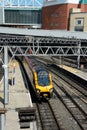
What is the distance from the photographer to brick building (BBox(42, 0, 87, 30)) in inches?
4053

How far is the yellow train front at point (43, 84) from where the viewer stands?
26.1 meters

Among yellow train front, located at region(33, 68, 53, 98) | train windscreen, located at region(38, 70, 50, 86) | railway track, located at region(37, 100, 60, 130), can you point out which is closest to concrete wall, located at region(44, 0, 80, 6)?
train windscreen, located at region(38, 70, 50, 86)

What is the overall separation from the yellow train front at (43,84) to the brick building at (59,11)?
3031 inches

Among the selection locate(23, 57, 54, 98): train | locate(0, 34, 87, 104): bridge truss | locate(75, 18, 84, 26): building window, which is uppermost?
locate(75, 18, 84, 26): building window

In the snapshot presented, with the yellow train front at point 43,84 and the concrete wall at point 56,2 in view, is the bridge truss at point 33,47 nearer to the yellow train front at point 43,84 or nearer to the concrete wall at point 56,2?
the yellow train front at point 43,84

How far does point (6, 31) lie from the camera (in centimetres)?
7806

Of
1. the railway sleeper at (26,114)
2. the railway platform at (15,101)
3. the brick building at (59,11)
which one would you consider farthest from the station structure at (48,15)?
the railway sleeper at (26,114)

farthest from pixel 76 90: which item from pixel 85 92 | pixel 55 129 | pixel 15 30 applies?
pixel 15 30

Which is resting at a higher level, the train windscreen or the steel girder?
the steel girder

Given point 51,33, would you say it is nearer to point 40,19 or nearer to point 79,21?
point 79,21

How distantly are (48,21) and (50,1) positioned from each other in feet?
28.5

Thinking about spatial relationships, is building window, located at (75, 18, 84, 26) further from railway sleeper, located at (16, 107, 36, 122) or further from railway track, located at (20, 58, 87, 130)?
railway sleeper, located at (16, 107, 36, 122)

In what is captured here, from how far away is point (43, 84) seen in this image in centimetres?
2655

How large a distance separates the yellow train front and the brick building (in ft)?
253
